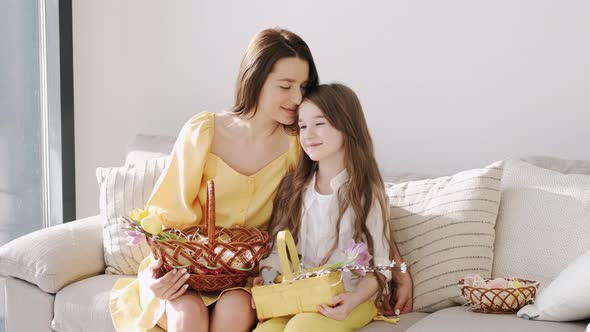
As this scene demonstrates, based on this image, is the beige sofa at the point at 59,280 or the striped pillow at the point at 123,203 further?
the striped pillow at the point at 123,203

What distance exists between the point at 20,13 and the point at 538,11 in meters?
1.95

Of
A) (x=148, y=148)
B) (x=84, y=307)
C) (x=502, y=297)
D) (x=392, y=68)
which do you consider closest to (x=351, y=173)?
(x=502, y=297)

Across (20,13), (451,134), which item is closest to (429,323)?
(451,134)

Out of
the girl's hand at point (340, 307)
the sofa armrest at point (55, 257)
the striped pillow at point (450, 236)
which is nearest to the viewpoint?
the girl's hand at point (340, 307)

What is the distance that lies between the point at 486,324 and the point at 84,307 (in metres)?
1.16

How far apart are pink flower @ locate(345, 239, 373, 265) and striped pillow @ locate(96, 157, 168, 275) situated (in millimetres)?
835

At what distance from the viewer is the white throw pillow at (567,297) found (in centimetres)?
216

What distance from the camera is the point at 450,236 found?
99.3 inches

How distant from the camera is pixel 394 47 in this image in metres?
3.12

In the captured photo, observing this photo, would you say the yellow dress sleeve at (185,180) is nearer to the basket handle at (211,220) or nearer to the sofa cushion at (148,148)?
the basket handle at (211,220)

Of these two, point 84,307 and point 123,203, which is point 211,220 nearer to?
point 84,307

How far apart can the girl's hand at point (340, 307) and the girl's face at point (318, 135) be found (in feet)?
1.28

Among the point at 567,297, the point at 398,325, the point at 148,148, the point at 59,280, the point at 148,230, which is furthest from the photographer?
the point at 148,148

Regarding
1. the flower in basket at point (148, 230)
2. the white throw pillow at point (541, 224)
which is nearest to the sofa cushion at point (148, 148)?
the flower in basket at point (148, 230)
